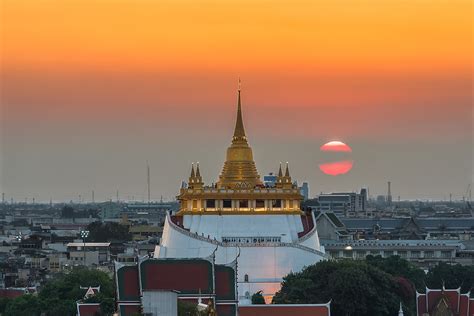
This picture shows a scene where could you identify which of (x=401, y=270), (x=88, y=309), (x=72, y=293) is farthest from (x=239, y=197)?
(x=88, y=309)

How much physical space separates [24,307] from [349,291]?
53.3ft

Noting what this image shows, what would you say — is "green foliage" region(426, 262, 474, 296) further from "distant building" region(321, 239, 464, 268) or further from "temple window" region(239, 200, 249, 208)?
"distant building" region(321, 239, 464, 268)

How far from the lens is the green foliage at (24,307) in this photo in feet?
350

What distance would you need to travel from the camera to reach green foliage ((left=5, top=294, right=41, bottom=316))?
350ft

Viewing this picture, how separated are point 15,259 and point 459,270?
65.3m

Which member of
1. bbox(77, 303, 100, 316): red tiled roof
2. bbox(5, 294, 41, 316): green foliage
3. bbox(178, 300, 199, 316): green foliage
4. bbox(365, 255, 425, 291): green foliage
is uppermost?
bbox(365, 255, 425, 291): green foliage

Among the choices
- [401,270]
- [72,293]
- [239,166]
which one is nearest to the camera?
[72,293]

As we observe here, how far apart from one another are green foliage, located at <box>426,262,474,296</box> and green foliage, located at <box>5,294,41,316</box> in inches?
793

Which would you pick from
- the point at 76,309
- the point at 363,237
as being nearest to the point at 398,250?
the point at 363,237

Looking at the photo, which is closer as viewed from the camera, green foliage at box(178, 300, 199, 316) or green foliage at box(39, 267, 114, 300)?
green foliage at box(178, 300, 199, 316)

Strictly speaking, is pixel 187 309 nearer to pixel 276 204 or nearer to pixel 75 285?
pixel 75 285

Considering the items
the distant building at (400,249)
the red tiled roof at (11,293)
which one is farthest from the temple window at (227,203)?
the distant building at (400,249)

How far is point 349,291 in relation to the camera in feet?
327

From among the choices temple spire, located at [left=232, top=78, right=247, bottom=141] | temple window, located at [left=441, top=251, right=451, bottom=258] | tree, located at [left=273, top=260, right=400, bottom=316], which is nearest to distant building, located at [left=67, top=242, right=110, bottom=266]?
temple window, located at [left=441, top=251, right=451, bottom=258]
